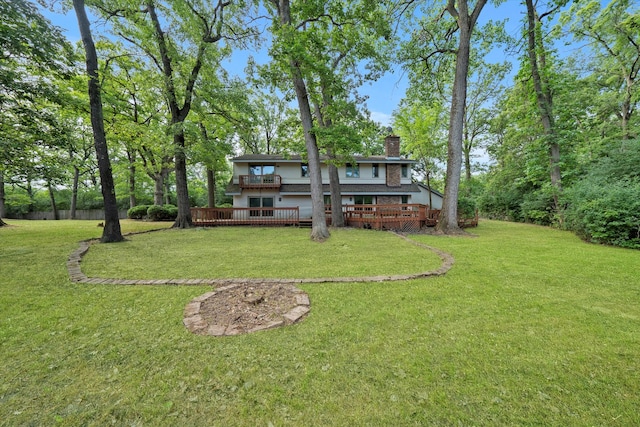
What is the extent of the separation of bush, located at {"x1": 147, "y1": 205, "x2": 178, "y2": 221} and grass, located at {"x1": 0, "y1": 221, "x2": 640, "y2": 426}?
15535 mm

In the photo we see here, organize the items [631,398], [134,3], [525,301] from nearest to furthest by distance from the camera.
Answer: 1. [631,398]
2. [525,301]
3. [134,3]

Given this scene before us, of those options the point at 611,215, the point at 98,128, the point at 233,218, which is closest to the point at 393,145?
the point at 611,215

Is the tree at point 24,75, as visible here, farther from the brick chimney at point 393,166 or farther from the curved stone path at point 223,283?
the brick chimney at point 393,166

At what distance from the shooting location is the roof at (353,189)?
1730 centimetres

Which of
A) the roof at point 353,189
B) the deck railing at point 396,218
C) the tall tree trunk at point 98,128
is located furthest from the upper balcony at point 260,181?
the tall tree trunk at point 98,128

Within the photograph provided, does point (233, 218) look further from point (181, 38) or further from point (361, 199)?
point (181, 38)

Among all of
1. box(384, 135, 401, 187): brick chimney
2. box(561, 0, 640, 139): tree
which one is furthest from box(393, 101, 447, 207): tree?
box(561, 0, 640, 139): tree

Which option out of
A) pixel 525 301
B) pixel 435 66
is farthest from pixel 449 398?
pixel 435 66

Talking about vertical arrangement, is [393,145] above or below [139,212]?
above

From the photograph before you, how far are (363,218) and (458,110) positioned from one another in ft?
21.7

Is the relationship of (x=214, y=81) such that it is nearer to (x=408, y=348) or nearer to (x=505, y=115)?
(x=408, y=348)

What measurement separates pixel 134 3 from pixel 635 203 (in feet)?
64.9

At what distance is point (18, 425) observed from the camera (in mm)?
1637

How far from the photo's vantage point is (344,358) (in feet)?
7.73
